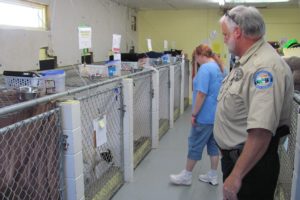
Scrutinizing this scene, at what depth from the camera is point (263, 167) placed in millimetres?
1666

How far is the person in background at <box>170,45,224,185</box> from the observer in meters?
2.98

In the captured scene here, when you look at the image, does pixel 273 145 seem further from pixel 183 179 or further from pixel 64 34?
pixel 64 34

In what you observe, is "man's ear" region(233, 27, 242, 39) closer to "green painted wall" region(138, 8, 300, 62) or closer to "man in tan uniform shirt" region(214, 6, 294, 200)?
"man in tan uniform shirt" region(214, 6, 294, 200)

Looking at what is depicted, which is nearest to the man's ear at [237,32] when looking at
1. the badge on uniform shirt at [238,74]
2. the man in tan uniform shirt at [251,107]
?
the man in tan uniform shirt at [251,107]

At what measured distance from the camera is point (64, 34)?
4613 millimetres

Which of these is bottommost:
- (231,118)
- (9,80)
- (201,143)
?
(201,143)

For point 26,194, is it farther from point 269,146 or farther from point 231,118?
point 269,146

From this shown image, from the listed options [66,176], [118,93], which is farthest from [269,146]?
[118,93]

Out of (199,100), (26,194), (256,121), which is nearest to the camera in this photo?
(256,121)

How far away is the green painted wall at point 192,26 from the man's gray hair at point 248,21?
6800 mm

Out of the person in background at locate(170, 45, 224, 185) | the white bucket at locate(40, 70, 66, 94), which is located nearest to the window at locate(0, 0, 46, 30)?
the white bucket at locate(40, 70, 66, 94)

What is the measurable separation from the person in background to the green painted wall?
5.33 metres

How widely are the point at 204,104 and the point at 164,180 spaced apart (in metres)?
1.02

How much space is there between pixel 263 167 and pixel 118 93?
182cm
